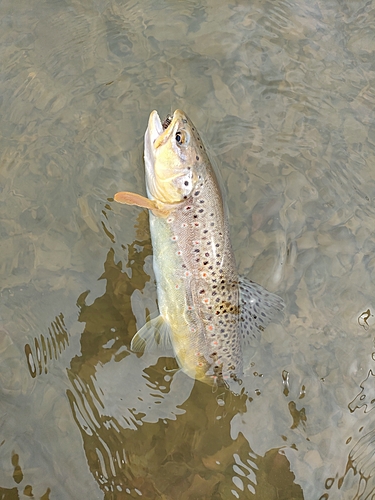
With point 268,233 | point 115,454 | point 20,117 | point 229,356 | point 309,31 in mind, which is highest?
point 309,31

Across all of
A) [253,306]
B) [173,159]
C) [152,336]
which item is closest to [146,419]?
[152,336]

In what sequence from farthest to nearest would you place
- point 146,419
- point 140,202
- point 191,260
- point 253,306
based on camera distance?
point 146,419, point 253,306, point 191,260, point 140,202

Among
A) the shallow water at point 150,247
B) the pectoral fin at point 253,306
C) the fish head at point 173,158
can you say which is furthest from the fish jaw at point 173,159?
the pectoral fin at point 253,306

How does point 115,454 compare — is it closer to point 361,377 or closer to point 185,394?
point 185,394

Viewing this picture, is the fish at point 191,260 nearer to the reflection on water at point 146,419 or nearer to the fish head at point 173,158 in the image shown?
the fish head at point 173,158

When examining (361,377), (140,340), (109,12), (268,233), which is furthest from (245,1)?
(361,377)

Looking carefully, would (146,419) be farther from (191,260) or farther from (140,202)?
(140,202)
